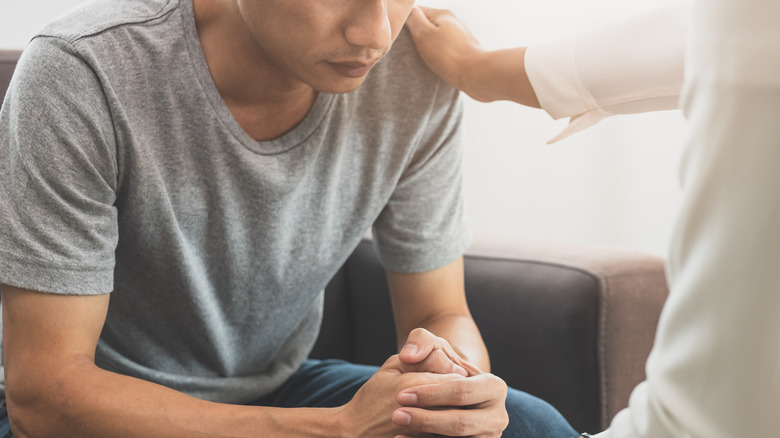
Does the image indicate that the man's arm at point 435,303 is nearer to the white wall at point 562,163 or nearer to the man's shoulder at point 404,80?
the man's shoulder at point 404,80

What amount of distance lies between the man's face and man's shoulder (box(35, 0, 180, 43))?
0.12m

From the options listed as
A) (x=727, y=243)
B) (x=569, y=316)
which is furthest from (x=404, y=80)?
(x=727, y=243)

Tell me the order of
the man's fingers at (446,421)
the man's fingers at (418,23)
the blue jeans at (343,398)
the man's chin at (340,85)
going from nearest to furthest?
1. the man's fingers at (446,421)
2. the man's chin at (340,85)
3. the blue jeans at (343,398)
4. the man's fingers at (418,23)

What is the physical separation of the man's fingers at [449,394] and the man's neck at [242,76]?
Answer: 42 centimetres

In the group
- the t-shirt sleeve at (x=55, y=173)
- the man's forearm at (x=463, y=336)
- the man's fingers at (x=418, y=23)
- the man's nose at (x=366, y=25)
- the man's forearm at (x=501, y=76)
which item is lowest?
the man's forearm at (x=463, y=336)

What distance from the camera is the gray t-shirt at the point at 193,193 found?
33.9 inches

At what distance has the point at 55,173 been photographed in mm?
854

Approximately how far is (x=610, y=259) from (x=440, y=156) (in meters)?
0.32

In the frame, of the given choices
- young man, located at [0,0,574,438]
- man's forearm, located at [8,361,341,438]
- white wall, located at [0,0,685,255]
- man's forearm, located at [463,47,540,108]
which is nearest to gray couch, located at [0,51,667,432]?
young man, located at [0,0,574,438]

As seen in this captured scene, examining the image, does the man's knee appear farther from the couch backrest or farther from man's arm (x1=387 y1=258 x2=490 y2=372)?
the couch backrest

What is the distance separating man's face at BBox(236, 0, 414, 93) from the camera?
0.87 metres

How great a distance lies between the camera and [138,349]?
1.08 meters

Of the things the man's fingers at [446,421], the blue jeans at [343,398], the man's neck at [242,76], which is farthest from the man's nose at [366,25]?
the blue jeans at [343,398]

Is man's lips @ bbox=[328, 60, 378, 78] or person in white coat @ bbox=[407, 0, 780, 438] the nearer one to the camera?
person in white coat @ bbox=[407, 0, 780, 438]
